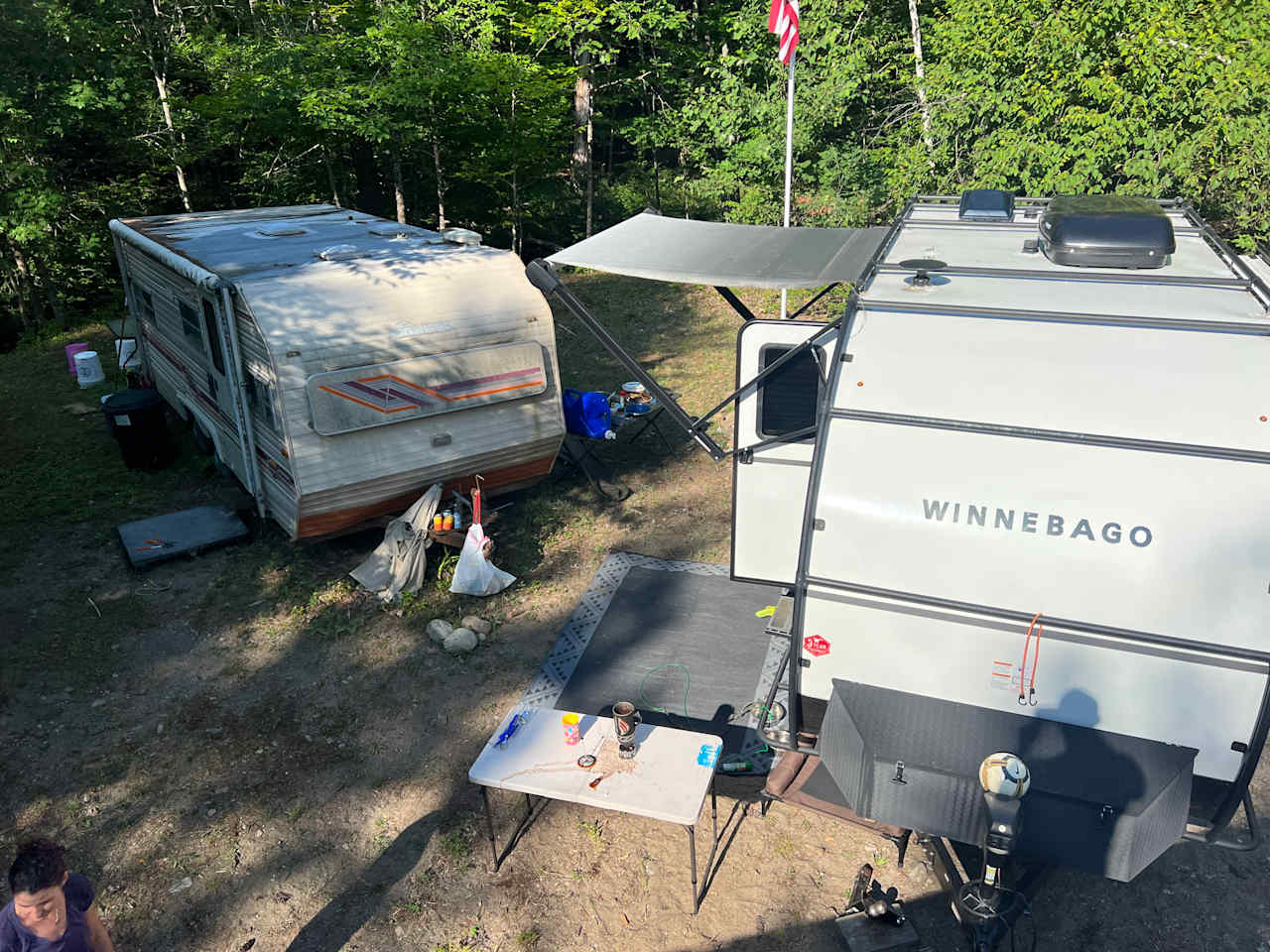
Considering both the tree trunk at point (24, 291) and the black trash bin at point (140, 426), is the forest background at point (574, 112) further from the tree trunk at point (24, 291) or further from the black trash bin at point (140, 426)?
the black trash bin at point (140, 426)

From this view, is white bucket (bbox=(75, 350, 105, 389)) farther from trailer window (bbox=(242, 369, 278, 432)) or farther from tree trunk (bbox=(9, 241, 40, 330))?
trailer window (bbox=(242, 369, 278, 432))

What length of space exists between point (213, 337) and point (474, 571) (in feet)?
12.0

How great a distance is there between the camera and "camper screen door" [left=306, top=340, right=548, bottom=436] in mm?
7695

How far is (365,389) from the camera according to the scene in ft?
25.7

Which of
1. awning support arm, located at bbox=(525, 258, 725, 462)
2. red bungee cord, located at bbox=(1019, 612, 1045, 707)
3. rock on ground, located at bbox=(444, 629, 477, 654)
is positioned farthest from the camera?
rock on ground, located at bbox=(444, 629, 477, 654)

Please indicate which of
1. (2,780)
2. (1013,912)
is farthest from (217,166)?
(1013,912)

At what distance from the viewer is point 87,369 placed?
13.8 m

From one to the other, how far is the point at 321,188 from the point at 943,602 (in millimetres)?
18818

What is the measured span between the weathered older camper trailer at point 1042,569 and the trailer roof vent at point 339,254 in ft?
18.5

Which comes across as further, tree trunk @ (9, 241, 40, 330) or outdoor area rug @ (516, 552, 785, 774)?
tree trunk @ (9, 241, 40, 330)

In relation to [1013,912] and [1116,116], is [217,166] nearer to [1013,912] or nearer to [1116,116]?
[1116,116]

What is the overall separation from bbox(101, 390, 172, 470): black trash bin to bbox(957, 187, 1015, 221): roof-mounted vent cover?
371 inches

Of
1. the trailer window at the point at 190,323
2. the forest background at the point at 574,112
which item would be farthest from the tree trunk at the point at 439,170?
the trailer window at the point at 190,323

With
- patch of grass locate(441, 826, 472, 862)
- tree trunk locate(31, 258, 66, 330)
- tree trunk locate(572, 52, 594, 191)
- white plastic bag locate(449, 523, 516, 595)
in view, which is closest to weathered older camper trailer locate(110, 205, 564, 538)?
white plastic bag locate(449, 523, 516, 595)
